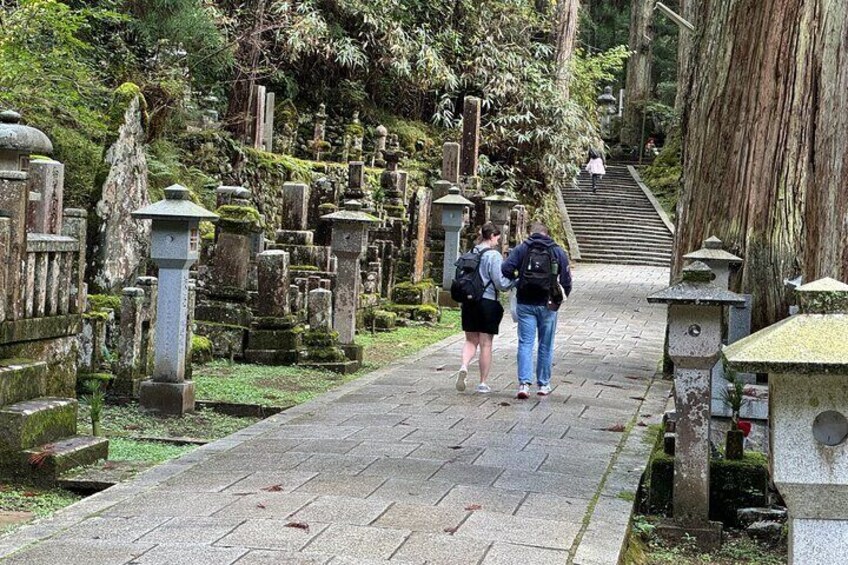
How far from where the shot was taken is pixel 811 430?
3961mm

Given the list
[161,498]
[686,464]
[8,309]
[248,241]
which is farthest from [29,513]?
[248,241]

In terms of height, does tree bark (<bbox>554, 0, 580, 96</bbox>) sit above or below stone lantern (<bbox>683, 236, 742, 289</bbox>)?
above

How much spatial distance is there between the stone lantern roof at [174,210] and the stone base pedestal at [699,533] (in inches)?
191

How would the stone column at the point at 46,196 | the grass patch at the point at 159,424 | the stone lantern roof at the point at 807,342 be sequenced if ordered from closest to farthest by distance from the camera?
the stone lantern roof at the point at 807,342 → the grass patch at the point at 159,424 → the stone column at the point at 46,196

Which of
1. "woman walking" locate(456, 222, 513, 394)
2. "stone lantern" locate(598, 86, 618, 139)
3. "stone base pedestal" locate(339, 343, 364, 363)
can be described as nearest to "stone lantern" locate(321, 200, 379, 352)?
"stone base pedestal" locate(339, 343, 364, 363)

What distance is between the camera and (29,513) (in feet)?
20.7

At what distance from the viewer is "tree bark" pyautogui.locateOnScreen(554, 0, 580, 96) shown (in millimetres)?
31031

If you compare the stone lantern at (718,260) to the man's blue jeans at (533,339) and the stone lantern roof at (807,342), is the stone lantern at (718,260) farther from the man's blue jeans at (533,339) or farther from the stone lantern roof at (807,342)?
the stone lantern roof at (807,342)

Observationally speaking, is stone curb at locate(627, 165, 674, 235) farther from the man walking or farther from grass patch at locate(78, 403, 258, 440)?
grass patch at locate(78, 403, 258, 440)

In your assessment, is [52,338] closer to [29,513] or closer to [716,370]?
[29,513]

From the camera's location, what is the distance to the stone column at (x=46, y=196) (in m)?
9.17

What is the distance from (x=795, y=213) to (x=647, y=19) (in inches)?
1375

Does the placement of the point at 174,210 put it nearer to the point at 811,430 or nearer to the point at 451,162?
the point at 811,430

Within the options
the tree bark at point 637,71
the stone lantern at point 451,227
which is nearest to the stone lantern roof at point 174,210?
the stone lantern at point 451,227
